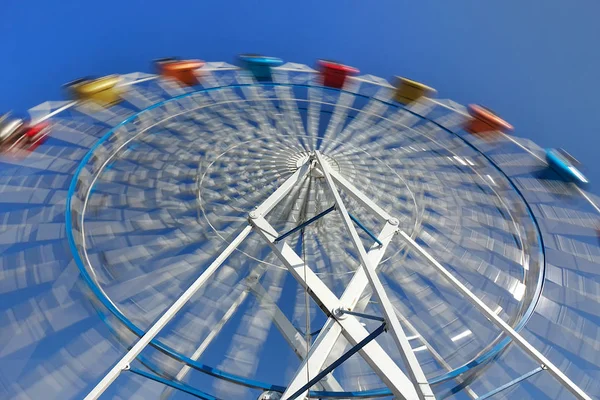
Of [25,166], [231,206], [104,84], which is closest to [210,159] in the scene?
[231,206]

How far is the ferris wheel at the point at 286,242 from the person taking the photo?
5.05 m

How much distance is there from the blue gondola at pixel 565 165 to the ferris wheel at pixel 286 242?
4cm

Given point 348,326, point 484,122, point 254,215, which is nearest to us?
point 348,326

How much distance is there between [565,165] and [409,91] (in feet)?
9.96

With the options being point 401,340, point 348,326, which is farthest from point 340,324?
point 401,340

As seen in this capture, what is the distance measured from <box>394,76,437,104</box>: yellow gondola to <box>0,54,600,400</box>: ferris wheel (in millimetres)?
37

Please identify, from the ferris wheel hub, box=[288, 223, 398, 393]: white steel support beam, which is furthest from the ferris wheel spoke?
box=[288, 223, 398, 393]: white steel support beam

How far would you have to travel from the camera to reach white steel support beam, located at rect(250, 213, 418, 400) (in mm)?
4043

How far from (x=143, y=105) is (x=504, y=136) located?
648cm

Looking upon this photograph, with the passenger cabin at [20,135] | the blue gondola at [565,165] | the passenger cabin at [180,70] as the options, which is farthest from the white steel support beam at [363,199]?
the passenger cabin at [20,135]

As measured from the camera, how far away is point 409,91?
9.37m

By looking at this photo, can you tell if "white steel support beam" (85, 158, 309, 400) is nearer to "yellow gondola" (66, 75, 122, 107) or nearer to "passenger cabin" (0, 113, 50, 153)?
"yellow gondola" (66, 75, 122, 107)

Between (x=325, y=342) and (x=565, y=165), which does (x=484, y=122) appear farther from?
(x=325, y=342)

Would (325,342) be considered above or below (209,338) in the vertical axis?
above
